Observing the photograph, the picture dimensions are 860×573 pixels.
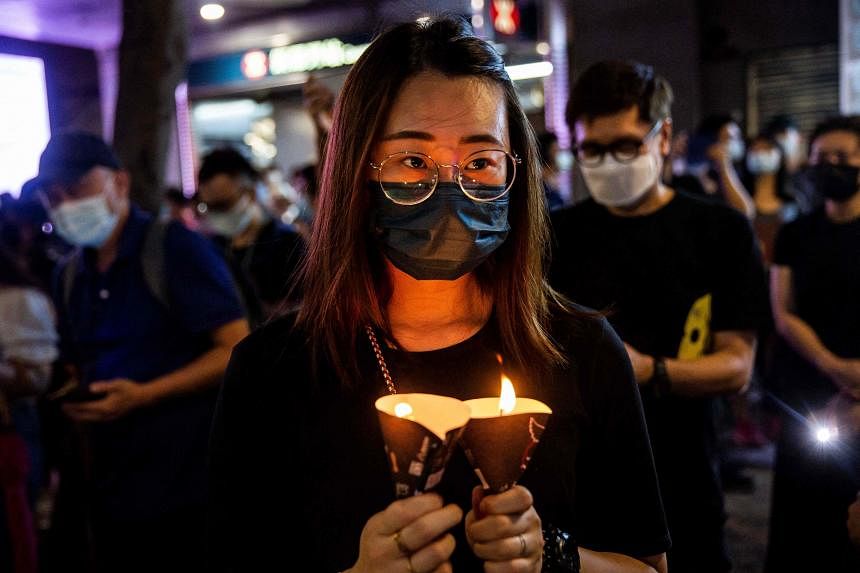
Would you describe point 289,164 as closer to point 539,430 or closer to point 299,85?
point 299,85

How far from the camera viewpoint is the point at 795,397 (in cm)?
361

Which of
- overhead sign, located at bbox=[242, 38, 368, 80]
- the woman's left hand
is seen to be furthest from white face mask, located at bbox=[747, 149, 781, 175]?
overhead sign, located at bbox=[242, 38, 368, 80]

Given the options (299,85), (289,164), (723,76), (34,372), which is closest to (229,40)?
(299,85)

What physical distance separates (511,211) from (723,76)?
922 centimetres

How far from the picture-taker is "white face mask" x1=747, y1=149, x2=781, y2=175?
6.47 meters

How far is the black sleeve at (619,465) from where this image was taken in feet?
5.01

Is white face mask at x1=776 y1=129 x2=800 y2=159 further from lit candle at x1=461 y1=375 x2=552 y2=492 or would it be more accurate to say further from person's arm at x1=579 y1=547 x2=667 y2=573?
lit candle at x1=461 y1=375 x2=552 y2=492

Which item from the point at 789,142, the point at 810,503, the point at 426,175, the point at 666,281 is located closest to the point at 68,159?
the point at 426,175

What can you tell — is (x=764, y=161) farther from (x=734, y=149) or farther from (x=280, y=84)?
(x=280, y=84)

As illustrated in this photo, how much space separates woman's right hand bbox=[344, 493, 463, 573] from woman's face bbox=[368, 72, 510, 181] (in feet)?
2.12

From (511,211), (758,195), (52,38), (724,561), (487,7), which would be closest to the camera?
(511,211)

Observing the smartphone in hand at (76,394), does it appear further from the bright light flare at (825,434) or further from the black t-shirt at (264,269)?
the bright light flare at (825,434)

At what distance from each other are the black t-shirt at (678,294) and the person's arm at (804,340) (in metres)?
0.88

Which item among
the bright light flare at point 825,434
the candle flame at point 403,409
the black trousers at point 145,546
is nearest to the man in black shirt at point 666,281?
the bright light flare at point 825,434
